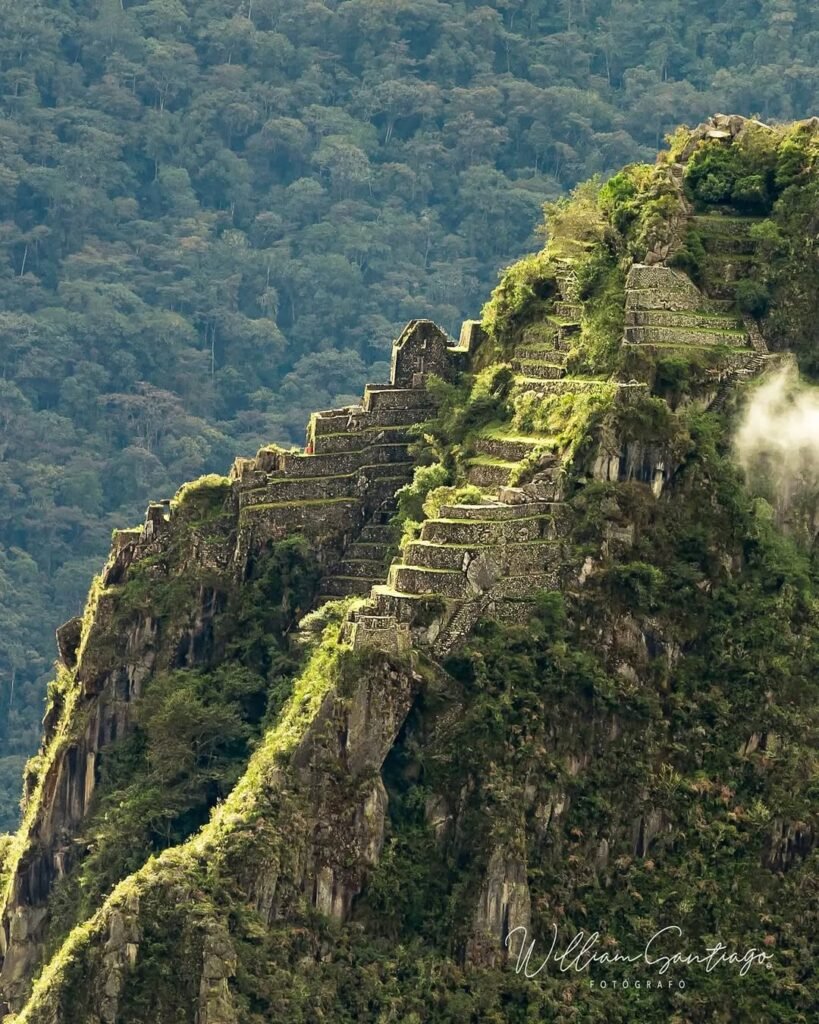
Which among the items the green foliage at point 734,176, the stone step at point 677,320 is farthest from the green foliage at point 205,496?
the green foliage at point 734,176

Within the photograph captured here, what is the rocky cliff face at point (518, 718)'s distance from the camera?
137125 millimetres

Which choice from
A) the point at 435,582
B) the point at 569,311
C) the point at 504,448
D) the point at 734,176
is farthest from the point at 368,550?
the point at 734,176

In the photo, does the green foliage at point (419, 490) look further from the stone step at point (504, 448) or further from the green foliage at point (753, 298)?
the green foliage at point (753, 298)

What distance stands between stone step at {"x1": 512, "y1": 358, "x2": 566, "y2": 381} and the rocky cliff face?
0.10 metres

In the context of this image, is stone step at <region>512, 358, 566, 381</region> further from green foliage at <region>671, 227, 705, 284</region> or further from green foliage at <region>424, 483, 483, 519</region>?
green foliage at <region>424, 483, 483, 519</region>

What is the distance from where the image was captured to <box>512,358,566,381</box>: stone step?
148 m

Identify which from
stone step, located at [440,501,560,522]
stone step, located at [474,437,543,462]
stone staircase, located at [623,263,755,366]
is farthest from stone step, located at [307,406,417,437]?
stone step, located at [440,501,560,522]

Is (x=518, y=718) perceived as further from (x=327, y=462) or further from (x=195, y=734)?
(x=327, y=462)

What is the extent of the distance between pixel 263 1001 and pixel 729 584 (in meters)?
17.4

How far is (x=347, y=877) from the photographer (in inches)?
5423

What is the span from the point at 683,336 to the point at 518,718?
12.6m

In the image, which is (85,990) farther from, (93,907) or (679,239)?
Answer: (679,239)

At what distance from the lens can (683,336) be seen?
144875mm

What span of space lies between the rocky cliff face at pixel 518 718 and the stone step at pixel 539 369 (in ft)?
0.33
